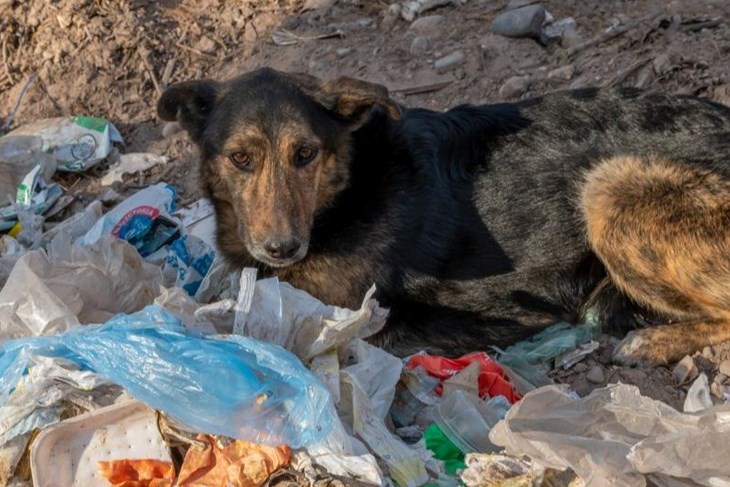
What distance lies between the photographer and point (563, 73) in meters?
6.84

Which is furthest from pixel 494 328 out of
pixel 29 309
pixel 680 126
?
pixel 29 309

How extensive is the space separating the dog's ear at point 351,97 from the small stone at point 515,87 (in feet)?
7.14

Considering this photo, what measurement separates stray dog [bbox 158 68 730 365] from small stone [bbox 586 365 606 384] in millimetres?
174

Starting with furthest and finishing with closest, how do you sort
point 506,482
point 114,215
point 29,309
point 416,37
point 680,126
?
1. point 416,37
2. point 114,215
3. point 680,126
4. point 29,309
5. point 506,482

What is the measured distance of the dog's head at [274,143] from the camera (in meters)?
4.59

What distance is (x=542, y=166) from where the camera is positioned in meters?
5.05

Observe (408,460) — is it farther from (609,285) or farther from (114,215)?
(114,215)

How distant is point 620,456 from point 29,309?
2424mm

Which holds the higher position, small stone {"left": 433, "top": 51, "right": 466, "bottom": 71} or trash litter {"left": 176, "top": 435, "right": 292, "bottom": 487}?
small stone {"left": 433, "top": 51, "right": 466, "bottom": 71}

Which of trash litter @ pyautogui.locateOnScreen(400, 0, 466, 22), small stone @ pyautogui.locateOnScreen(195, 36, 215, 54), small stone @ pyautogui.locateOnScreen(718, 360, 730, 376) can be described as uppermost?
trash litter @ pyautogui.locateOnScreen(400, 0, 466, 22)

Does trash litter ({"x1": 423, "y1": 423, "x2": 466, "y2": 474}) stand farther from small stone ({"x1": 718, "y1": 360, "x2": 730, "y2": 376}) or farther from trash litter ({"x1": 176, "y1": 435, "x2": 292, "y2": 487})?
small stone ({"x1": 718, "y1": 360, "x2": 730, "y2": 376})

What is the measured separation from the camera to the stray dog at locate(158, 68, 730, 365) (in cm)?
475

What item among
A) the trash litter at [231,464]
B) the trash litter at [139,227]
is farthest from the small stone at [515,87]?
the trash litter at [231,464]

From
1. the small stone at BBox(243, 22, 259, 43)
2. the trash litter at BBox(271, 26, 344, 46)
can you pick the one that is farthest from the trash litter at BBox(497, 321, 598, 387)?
the small stone at BBox(243, 22, 259, 43)
